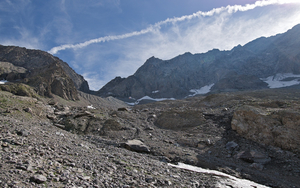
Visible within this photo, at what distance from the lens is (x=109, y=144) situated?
13609mm

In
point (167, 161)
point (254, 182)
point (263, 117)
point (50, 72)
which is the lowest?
point (254, 182)

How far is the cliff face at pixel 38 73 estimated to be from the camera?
324 ft

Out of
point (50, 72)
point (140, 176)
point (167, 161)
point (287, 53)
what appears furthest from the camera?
point (287, 53)

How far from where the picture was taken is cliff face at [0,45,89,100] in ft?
324

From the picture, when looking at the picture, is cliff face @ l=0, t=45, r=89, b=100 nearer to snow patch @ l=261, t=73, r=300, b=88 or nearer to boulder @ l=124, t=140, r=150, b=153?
boulder @ l=124, t=140, r=150, b=153

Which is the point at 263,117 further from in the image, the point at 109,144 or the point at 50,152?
the point at 50,152

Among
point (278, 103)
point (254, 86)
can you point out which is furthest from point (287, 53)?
point (278, 103)

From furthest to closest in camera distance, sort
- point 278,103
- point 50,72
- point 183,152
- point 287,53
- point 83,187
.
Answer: point 287,53, point 50,72, point 278,103, point 183,152, point 83,187

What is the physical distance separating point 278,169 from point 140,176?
1071 centimetres

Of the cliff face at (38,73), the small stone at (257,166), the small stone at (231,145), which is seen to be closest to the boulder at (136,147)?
the small stone at (231,145)

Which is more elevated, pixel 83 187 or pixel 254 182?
pixel 83 187

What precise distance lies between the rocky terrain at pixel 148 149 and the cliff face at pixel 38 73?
299ft

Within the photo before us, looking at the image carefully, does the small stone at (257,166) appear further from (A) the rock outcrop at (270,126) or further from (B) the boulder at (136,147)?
(B) the boulder at (136,147)

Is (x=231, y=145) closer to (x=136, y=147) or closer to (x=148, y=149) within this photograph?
(x=148, y=149)
